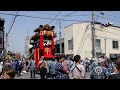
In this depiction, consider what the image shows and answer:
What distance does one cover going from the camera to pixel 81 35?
28750mm

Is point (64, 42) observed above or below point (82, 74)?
above

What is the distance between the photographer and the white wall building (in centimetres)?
2831

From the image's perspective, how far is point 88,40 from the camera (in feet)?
93.2

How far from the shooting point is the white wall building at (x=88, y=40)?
28.3 m
